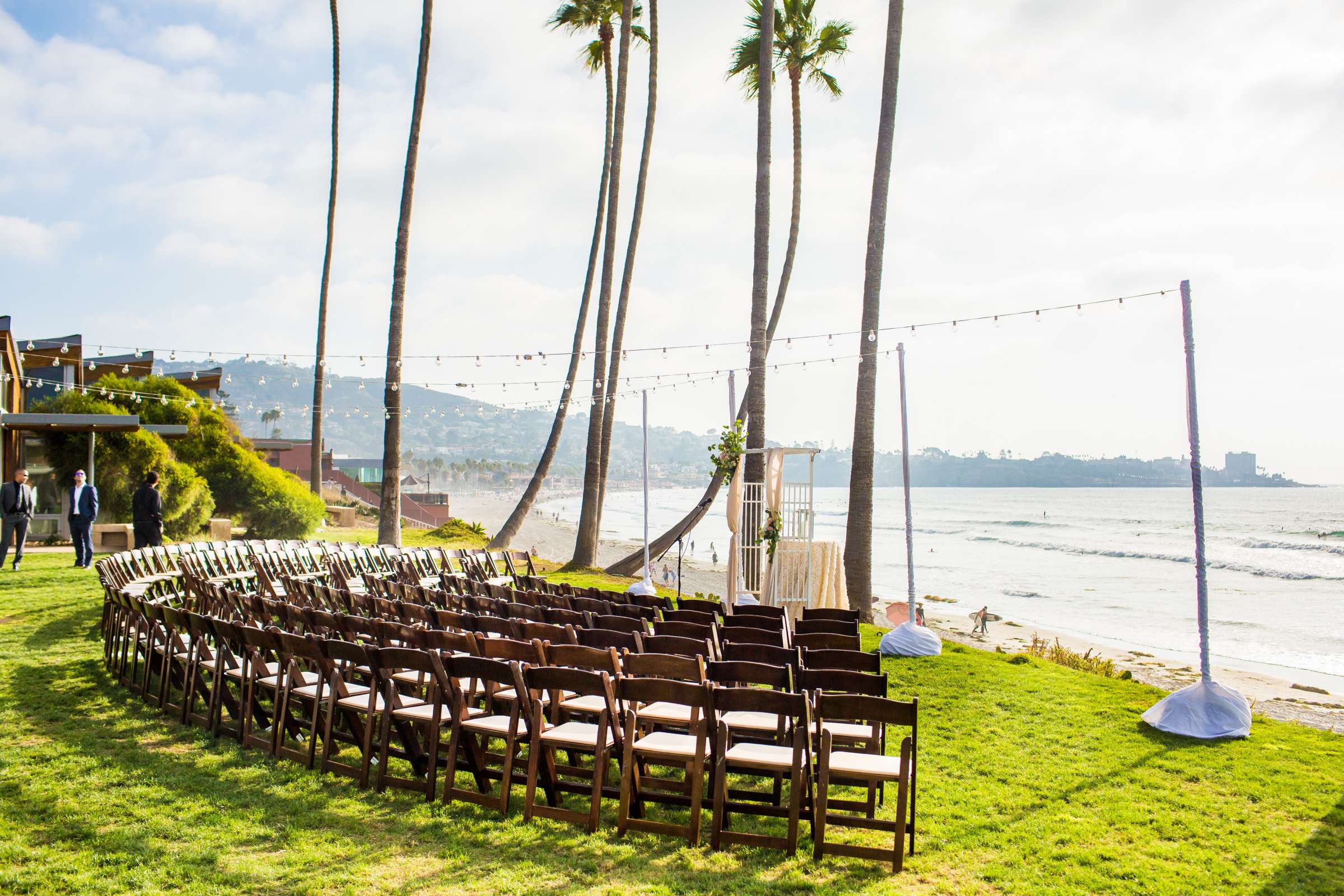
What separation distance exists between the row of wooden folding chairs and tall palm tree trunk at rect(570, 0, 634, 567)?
12.6 m

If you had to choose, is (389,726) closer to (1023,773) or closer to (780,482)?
(1023,773)

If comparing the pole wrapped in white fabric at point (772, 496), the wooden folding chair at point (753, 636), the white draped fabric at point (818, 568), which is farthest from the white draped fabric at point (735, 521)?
the wooden folding chair at point (753, 636)

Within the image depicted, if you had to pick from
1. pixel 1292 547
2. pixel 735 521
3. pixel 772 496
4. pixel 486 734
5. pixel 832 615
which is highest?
pixel 772 496

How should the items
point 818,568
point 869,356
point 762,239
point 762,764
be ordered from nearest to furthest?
point 762,764, point 818,568, point 869,356, point 762,239

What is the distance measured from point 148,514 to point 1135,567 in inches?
1512

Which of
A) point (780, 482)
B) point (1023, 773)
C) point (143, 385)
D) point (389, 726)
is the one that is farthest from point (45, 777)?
point (143, 385)

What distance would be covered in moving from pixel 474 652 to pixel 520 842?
1.53 m

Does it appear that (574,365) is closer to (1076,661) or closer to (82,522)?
(82,522)

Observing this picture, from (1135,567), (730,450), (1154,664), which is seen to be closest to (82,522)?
(730,450)

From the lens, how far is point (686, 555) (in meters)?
44.5

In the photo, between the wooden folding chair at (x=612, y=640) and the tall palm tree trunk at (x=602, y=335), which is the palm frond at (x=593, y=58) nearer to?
the tall palm tree trunk at (x=602, y=335)

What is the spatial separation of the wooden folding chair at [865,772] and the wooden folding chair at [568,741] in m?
0.99

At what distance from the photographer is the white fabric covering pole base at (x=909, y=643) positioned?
9.31 meters

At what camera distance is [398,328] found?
17.2 metres
